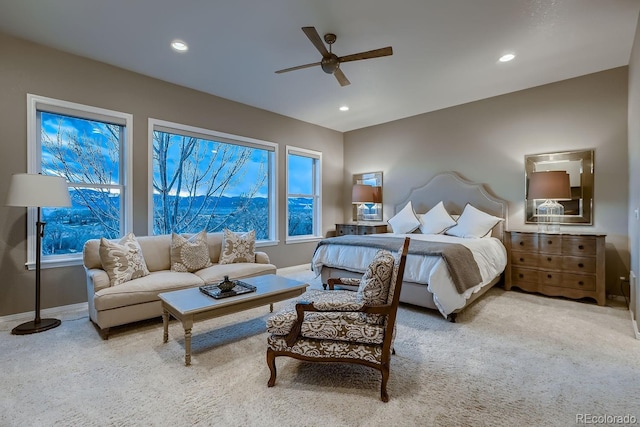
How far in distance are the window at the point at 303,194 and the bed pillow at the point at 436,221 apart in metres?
2.19

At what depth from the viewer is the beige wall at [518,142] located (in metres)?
3.85

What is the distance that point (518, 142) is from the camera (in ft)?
15.1

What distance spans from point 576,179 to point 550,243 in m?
Result: 1.01

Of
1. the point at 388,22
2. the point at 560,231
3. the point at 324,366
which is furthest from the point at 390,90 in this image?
the point at 324,366

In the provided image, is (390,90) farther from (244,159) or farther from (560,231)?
(560,231)

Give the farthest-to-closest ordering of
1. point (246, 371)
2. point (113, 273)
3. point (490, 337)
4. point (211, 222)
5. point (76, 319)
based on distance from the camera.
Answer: point (211, 222), point (76, 319), point (113, 273), point (490, 337), point (246, 371)

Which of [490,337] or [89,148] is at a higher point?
[89,148]

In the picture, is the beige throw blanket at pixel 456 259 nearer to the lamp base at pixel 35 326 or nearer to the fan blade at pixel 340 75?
the fan blade at pixel 340 75

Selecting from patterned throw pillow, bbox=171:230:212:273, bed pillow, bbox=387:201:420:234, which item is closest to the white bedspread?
bed pillow, bbox=387:201:420:234

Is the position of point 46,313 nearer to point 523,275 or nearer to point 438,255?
point 438,255

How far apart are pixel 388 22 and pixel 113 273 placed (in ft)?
11.9

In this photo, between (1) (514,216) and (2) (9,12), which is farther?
(1) (514,216)

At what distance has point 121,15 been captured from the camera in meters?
2.79

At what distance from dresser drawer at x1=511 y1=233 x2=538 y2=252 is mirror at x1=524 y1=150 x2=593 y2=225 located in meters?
0.58
